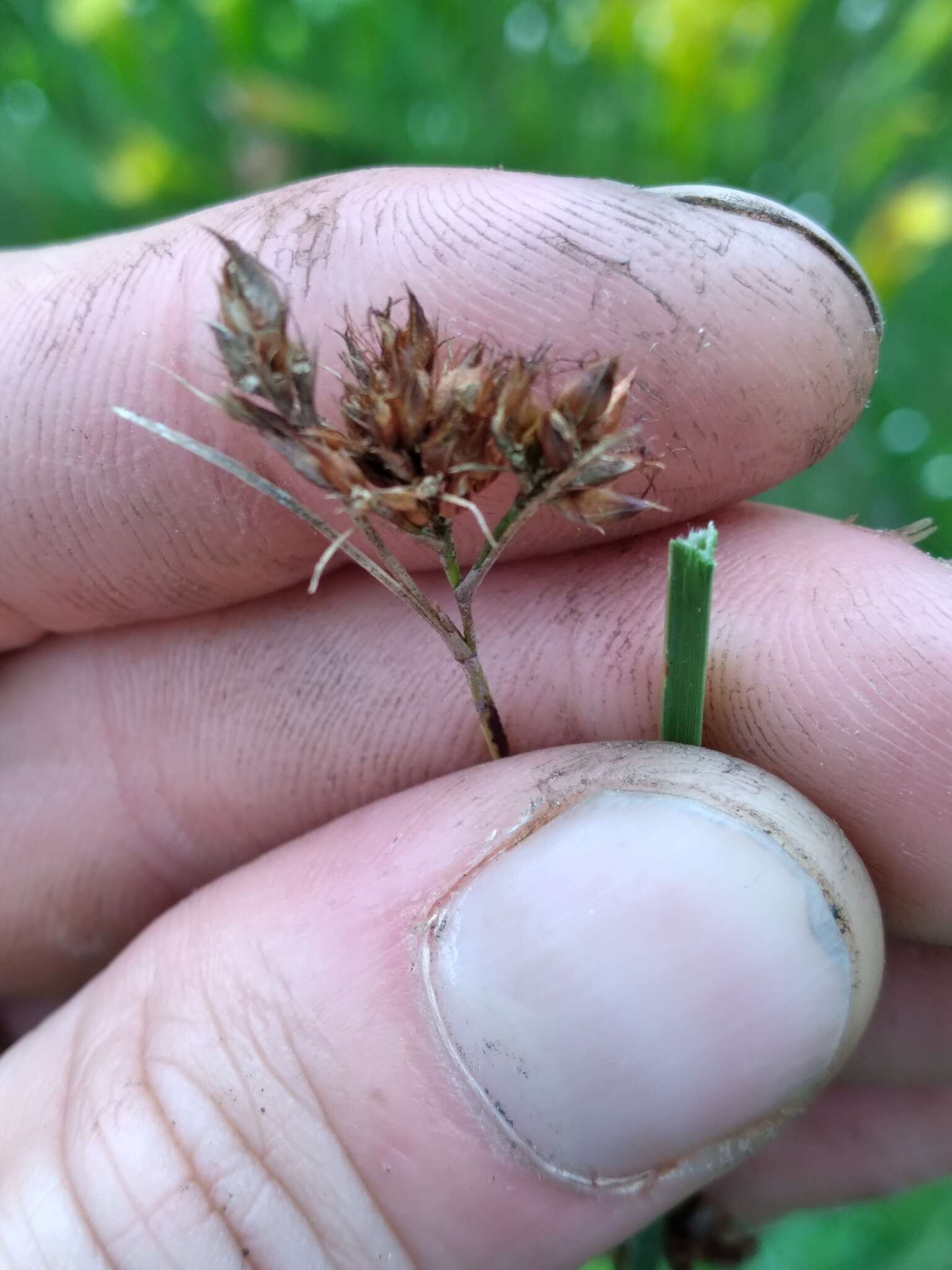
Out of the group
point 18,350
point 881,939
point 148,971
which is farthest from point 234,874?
point 881,939

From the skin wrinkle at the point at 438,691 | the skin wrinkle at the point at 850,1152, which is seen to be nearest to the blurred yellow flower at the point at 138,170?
the skin wrinkle at the point at 438,691

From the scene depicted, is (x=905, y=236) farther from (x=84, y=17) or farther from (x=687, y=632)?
(x=84, y=17)

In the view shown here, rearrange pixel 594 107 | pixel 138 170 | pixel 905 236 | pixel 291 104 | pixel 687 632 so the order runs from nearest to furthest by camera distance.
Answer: pixel 687 632 → pixel 905 236 → pixel 594 107 → pixel 291 104 → pixel 138 170

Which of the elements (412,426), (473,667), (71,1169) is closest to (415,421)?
(412,426)

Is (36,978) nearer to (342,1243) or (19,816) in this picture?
(19,816)

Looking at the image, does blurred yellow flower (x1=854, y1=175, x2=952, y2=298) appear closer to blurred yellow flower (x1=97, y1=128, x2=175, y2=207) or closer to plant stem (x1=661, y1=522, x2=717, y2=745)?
plant stem (x1=661, y1=522, x2=717, y2=745)
